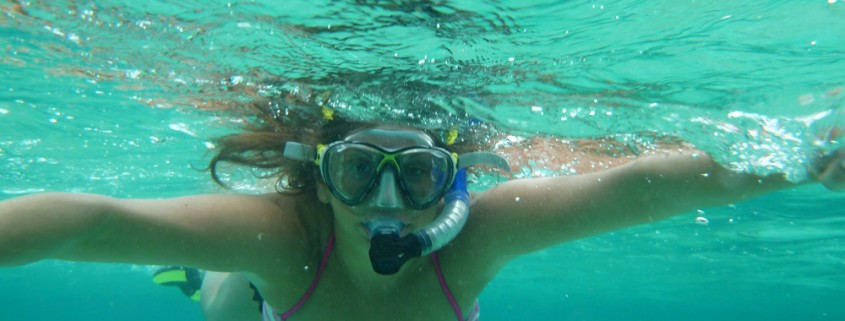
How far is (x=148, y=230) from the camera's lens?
3.81 meters

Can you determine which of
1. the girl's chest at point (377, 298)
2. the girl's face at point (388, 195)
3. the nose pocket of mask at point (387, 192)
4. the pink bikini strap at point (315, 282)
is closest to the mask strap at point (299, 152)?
the girl's face at point (388, 195)

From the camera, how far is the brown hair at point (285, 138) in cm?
607

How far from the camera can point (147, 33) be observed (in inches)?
268

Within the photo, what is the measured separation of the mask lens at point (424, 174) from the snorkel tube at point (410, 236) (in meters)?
0.15

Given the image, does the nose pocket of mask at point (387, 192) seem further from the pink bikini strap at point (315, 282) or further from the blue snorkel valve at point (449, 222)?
the pink bikini strap at point (315, 282)

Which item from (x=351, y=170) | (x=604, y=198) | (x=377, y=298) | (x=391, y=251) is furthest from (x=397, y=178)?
(x=604, y=198)

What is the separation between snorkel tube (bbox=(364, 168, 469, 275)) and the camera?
395 cm

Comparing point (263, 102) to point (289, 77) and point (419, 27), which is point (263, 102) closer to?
point (289, 77)

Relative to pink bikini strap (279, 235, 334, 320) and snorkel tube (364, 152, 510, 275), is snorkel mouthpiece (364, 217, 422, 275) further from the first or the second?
pink bikini strap (279, 235, 334, 320)

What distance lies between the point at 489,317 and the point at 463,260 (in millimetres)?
Answer: 121316

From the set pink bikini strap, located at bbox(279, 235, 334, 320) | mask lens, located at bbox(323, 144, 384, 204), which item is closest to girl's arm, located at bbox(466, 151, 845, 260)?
mask lens, located at bbox(323, 144, 384, 204)

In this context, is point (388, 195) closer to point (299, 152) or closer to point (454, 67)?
point (299, 152)

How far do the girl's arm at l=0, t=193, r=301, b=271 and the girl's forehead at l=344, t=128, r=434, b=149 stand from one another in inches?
42.8

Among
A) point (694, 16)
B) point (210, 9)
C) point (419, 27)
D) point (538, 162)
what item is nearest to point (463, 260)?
point (419, 27)
